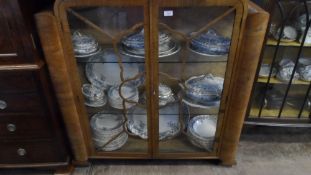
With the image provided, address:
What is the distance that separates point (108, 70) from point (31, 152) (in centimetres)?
60

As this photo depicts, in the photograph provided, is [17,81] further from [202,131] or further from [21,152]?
[202,131]

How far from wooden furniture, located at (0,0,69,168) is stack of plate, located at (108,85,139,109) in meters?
0.28

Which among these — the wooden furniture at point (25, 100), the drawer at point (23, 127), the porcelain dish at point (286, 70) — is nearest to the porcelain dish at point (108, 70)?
the wooden furniture at point (25, 100)

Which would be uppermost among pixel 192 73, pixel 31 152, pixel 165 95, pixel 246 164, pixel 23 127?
pixel 192 73

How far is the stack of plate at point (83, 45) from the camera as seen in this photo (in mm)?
1067

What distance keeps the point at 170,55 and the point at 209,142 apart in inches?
21.7

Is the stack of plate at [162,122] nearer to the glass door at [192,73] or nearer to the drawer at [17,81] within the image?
the glass door at [192,73]

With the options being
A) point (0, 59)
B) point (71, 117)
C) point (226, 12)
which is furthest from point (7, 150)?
point (226, 12)

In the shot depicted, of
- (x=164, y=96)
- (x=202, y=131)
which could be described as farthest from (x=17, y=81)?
(x=202, y=131)

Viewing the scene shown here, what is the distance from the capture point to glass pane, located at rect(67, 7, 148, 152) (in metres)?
1.01

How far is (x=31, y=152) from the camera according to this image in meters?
1.29

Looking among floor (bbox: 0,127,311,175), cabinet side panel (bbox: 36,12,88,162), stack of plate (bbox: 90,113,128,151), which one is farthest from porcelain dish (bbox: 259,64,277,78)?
cabinet side panel (bbox: 36,12,88,162)

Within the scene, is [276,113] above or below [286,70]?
below

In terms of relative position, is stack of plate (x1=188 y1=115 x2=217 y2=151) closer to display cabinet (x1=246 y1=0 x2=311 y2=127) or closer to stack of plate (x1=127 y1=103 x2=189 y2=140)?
stack of plate (x1=127 y1=103 x2=189 y2=140)
